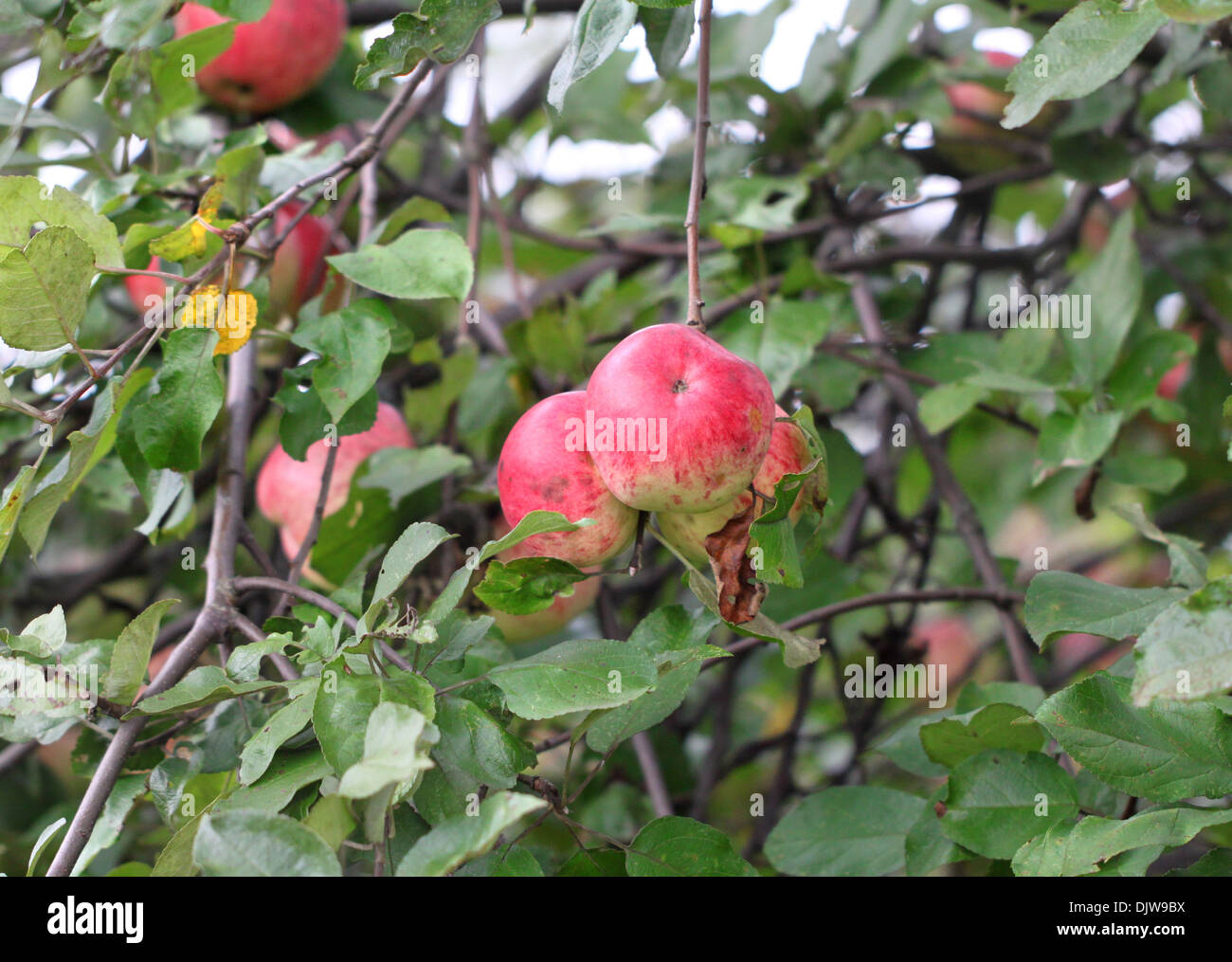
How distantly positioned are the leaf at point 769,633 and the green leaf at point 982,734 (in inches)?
4.5

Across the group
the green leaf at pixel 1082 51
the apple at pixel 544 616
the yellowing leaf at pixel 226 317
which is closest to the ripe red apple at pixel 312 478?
the apple at pixel 544 616

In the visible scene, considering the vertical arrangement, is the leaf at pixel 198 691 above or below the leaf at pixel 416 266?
below

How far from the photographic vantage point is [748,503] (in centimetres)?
63

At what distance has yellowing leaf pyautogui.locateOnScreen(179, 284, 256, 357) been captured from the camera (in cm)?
68

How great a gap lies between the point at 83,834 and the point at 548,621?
47 cm

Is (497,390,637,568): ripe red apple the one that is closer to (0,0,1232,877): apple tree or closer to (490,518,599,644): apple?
(0,0,1232,877): apple tree

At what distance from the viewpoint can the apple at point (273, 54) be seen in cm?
113

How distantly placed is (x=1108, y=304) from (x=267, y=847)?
0.89 m

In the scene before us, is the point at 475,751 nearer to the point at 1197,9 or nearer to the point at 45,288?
the point at 45,288

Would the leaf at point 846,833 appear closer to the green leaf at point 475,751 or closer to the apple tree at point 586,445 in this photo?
the apple tree at point 586,445

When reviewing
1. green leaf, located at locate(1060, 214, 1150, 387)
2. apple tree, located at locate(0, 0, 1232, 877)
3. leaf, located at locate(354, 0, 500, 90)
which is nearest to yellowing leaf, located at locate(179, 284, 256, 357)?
apple tree, located at locate(0, 0, 1232, 877)

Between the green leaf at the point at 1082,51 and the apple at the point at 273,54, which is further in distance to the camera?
the apple at the point at 273,54

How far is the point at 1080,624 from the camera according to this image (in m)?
0.66
